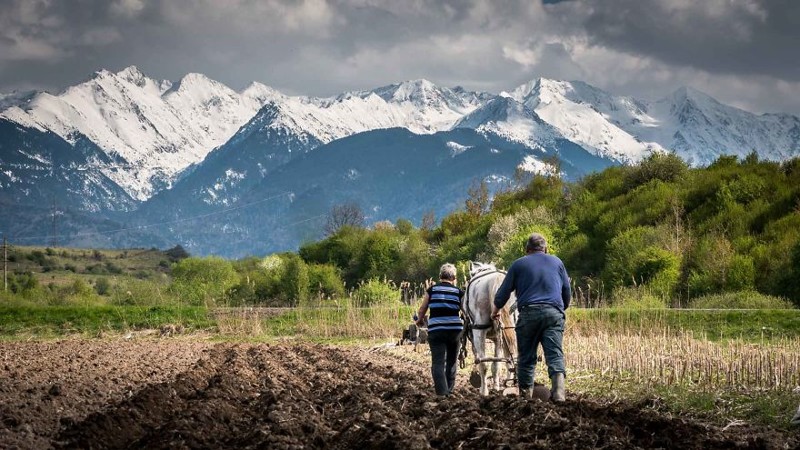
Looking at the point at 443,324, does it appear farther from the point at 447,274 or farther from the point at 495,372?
the point at 495,372

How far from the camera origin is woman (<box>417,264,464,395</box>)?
1725 cm

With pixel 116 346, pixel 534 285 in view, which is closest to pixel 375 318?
pixel 116 346

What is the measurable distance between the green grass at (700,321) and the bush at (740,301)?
439 cm

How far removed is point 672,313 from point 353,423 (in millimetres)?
22880

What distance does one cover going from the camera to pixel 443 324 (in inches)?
677

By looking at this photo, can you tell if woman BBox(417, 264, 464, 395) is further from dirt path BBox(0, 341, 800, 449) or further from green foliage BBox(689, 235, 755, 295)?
green foliage BBox(689, 235, 755, 295)

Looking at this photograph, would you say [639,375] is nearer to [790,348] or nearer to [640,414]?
[790,348]

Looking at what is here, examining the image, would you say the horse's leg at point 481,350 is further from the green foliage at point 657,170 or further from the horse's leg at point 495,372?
the green foliage at point 657,170

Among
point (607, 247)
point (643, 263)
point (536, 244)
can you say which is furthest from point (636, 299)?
point (536, 244)

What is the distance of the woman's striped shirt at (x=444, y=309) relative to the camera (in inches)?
679

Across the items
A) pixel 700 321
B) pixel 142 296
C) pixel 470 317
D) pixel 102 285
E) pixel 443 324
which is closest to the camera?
pixel 443 324

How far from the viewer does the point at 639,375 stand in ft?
69.4

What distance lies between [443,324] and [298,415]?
10.2 ft

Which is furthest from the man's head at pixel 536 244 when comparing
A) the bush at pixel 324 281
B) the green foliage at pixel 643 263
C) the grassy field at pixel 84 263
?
the grassy field at pixel 84 263
